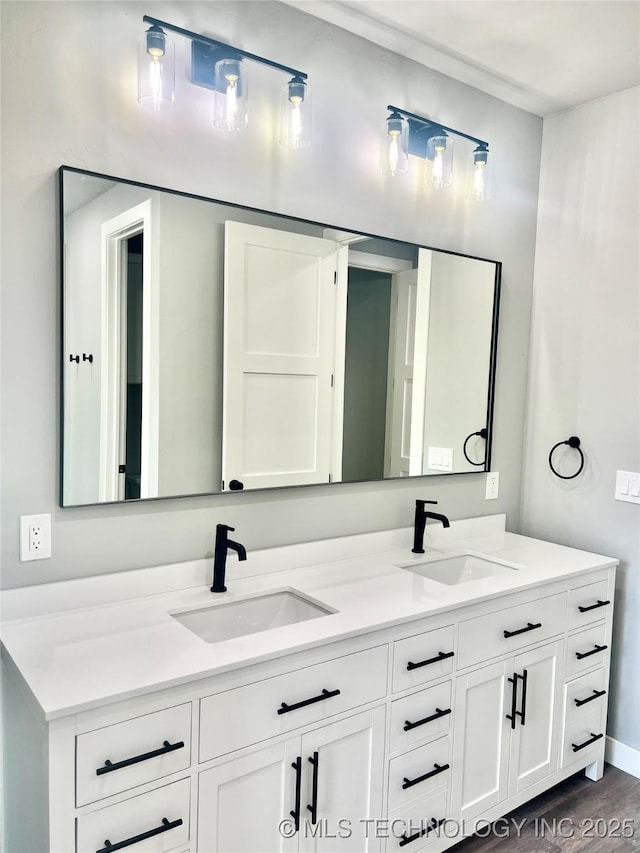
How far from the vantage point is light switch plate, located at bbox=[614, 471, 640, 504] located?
243cm

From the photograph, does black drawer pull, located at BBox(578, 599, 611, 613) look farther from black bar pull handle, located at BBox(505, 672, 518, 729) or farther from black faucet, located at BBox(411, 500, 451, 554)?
black faucet, located at BBox(411, 500, 451, 554)

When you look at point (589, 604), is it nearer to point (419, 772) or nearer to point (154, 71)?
point (419, 772)

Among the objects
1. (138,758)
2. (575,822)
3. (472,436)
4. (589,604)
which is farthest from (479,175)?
(575,822)

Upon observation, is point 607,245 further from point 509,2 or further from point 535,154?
point 509,2

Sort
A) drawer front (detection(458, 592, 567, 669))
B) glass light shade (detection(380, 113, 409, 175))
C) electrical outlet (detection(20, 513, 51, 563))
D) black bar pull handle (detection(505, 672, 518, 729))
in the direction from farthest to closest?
glass light shade (detection(380, 113, 409, 175))
black bar pull handle (detection(505, 672, 518, 729))
drawer front (detection(458, 592, 567, 669))
electrical outlet (detection(20, 513, 51, 563))

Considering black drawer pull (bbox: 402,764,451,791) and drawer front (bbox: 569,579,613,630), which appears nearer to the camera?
black drawer pull (bbox: 402,764,451,791)

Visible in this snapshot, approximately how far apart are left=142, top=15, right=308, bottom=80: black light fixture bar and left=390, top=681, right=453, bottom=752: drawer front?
1.86 metres

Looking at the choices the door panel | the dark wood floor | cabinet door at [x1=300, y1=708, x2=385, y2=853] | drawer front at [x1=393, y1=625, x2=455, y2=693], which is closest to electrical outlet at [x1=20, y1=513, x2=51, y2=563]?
the door panel

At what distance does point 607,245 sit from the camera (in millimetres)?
2529

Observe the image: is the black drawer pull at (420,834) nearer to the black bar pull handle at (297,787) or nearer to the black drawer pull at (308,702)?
the black bar pull handle at (297,787)

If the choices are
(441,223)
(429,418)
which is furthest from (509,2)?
(429,418)

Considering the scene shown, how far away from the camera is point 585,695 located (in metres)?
2.30

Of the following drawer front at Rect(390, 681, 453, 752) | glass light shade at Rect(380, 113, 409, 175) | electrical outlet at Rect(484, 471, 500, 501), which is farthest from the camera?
electrical outlet at Rect(484, 471, 500, 501)

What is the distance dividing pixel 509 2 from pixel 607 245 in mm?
1009
